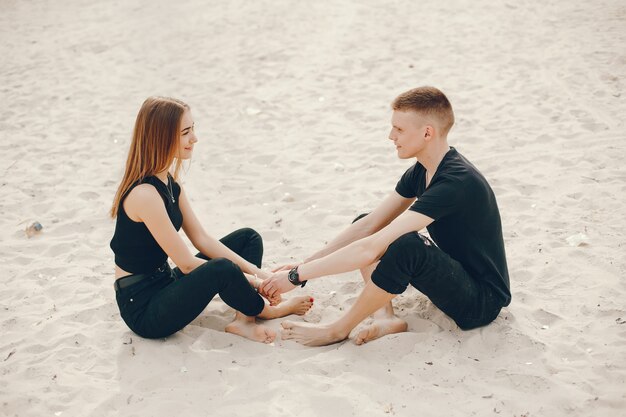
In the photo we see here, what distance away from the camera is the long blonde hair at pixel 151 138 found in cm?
354

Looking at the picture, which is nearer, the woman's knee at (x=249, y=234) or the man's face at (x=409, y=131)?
the man's face at (x=409, y=131)

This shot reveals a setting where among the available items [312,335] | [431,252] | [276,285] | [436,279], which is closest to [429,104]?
[431,252]

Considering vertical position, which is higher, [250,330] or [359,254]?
[359,254]

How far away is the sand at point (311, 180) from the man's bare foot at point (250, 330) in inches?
1.9

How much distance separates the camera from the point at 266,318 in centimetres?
397

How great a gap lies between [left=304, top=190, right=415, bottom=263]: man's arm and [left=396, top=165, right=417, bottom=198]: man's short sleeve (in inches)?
1.3

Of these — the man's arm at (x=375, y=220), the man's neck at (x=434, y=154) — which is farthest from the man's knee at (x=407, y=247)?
the man's arm at (x=375, y=220)

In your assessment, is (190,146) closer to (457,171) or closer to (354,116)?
(457,171)

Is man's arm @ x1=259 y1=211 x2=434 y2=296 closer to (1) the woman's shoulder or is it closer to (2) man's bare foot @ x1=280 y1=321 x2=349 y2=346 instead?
(2) man's bare foot @ x1=280 y1=321 x2=349 y2=346

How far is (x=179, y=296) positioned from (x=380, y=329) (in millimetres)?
1158

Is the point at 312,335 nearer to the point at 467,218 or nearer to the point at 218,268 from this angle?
the point at 218,268

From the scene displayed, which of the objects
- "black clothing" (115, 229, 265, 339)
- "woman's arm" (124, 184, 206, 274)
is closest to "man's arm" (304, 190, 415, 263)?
"black clothing" (115, 229, 265, 339)

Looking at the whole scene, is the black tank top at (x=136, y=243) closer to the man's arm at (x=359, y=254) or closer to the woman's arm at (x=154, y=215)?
the woman's arm at (x=154, y=215)

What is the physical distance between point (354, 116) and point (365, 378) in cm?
427
